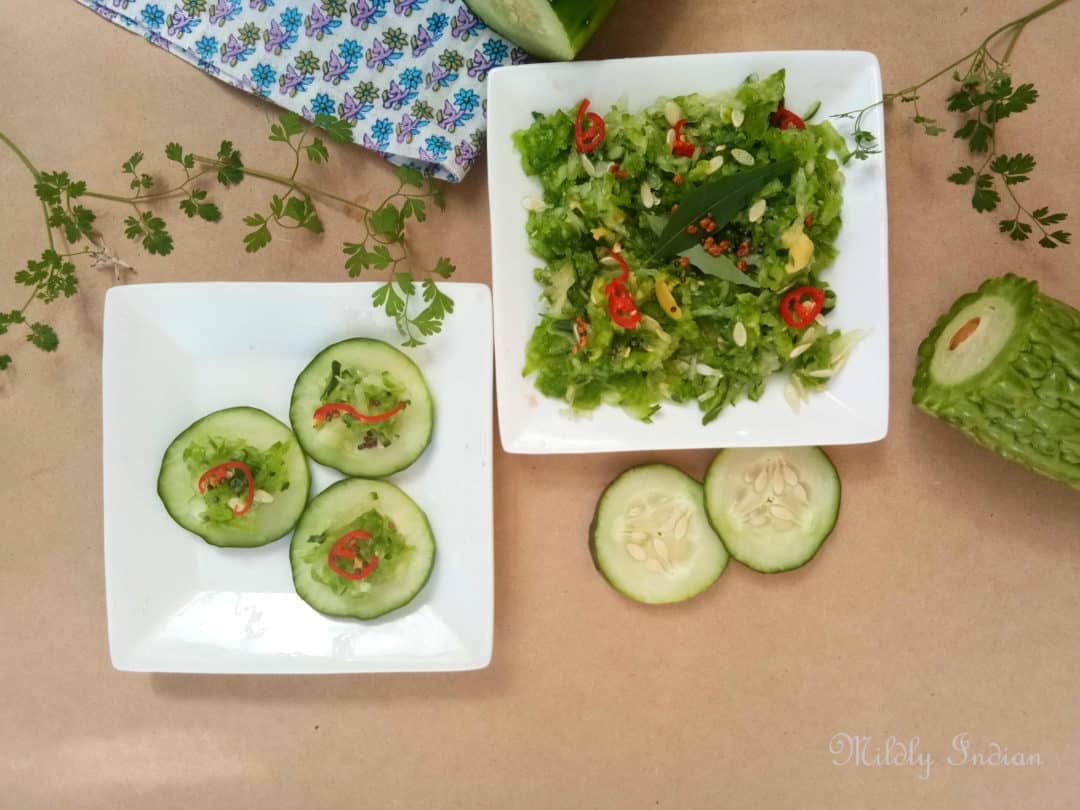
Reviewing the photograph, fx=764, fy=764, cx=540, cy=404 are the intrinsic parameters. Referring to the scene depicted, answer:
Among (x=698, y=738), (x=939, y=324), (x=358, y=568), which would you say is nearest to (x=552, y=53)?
(x=939, y=324)

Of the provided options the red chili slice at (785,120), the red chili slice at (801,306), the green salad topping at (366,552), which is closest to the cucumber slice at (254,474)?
the green salad topping at (366,552)

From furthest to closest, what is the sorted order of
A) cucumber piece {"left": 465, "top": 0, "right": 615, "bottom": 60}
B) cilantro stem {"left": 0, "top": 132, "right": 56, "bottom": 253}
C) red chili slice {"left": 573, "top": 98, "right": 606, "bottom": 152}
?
cilantro stem {"left": 0, "top": 132, "right": 56, "bottom": 253}
red chili slice {"left": 573, "top": 98, "right": 606, "bottom": 152}
cucumber piece {"left": 465, "top": 0, "right": 615, "bottom": 60}

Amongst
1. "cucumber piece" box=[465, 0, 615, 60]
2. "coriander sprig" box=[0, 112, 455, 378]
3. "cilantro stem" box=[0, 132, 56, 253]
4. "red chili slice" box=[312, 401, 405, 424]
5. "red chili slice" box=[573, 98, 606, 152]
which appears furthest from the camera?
"cilantro stem" box=[0, 132, 56, 253]

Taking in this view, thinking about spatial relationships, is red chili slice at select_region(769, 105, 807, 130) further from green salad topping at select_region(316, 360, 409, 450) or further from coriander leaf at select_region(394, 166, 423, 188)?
green salad topping at select_region(316, 360, 409, 450)

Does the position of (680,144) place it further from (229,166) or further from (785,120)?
(229,166)

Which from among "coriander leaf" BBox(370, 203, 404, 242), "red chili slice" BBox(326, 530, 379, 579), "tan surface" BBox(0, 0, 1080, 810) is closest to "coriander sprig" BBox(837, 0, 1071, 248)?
"tan surface" BBox(0, 0, 1080, 810)

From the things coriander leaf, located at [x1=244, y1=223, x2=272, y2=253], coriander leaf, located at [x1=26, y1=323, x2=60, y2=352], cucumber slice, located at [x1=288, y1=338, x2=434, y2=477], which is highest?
coriander leaf, located at [x1=244, y1=223, x2=272, y2=253]

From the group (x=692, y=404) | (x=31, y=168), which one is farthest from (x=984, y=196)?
(x=31, y=168)
